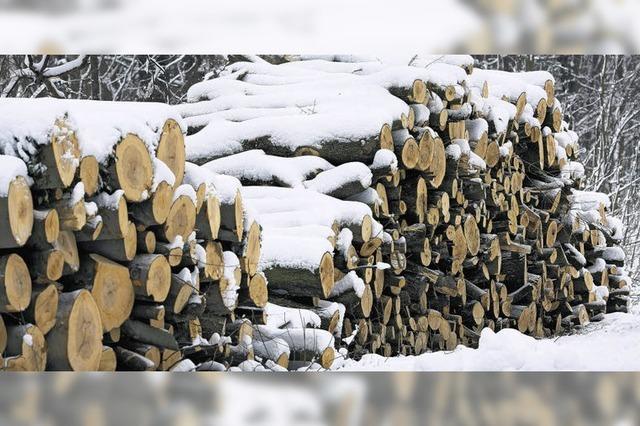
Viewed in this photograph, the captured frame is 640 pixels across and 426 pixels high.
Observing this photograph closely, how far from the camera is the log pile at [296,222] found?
9.90 ft

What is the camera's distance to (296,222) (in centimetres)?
527

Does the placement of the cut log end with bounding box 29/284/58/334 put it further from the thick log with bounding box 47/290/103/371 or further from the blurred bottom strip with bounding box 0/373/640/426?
the blurred bottom strip with bounding box 0/373/640/426

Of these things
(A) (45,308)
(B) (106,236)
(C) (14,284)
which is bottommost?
(A) (45,308)

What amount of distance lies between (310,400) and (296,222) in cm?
454

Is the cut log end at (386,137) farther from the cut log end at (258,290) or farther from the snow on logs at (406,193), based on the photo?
the cut log end at (258,290)

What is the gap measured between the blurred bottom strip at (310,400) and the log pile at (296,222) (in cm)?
211

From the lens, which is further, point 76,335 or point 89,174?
point 89,174

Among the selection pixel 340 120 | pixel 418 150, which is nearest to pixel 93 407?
pixel 340 120

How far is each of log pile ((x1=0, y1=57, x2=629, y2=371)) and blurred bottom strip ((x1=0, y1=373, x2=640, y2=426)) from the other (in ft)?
6.93

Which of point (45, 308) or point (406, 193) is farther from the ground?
point (406, 193)

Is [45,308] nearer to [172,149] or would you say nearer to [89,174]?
[89,174]

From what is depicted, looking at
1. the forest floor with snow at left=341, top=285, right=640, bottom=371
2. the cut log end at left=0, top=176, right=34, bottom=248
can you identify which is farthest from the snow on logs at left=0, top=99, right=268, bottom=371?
the forest floor with snow at left=341, top=285, right=640, bottom=371

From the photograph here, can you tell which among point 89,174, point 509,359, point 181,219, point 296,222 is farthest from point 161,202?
point 296,222

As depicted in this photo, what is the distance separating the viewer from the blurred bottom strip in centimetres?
70
